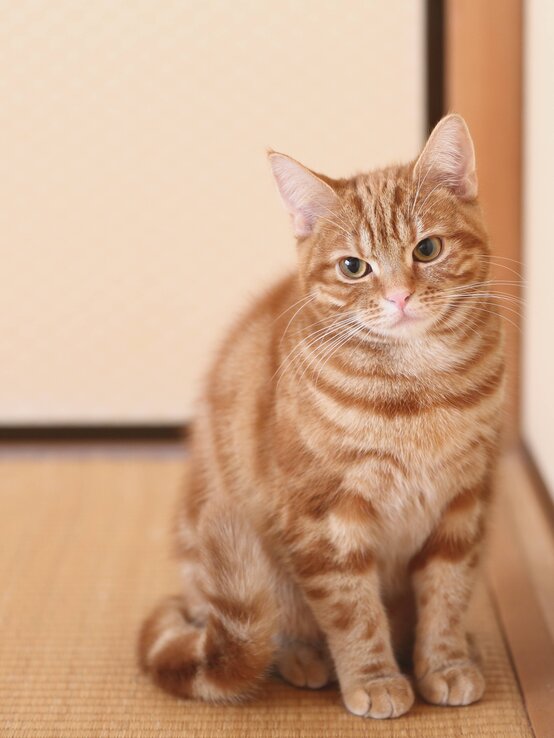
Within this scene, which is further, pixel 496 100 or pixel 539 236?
pixel 496 100

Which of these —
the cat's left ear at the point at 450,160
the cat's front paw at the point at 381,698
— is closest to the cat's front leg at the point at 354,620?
the cat's front paw at the point at 381,698

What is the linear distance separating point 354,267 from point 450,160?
9.2 inches

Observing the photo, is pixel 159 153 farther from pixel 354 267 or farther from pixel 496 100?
pixel 354 267

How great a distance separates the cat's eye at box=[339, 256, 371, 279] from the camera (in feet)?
5.18

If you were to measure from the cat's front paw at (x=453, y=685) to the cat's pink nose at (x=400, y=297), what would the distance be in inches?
24.5

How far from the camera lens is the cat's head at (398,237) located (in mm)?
1537

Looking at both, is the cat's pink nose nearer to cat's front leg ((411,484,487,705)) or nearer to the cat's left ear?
the cat's left ear

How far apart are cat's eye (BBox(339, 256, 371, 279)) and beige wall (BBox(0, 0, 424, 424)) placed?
97 centimetres

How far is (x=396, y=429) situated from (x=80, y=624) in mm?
802

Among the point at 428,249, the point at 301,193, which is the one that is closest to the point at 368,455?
the point at 428,249

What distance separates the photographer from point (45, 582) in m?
2.13

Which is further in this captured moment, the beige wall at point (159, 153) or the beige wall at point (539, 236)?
the beige wall at point (159, 153)

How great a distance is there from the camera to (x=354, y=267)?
1.60m

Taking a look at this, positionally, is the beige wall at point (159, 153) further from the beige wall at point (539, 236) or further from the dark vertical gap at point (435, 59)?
the beige wall at point (539, 236)
